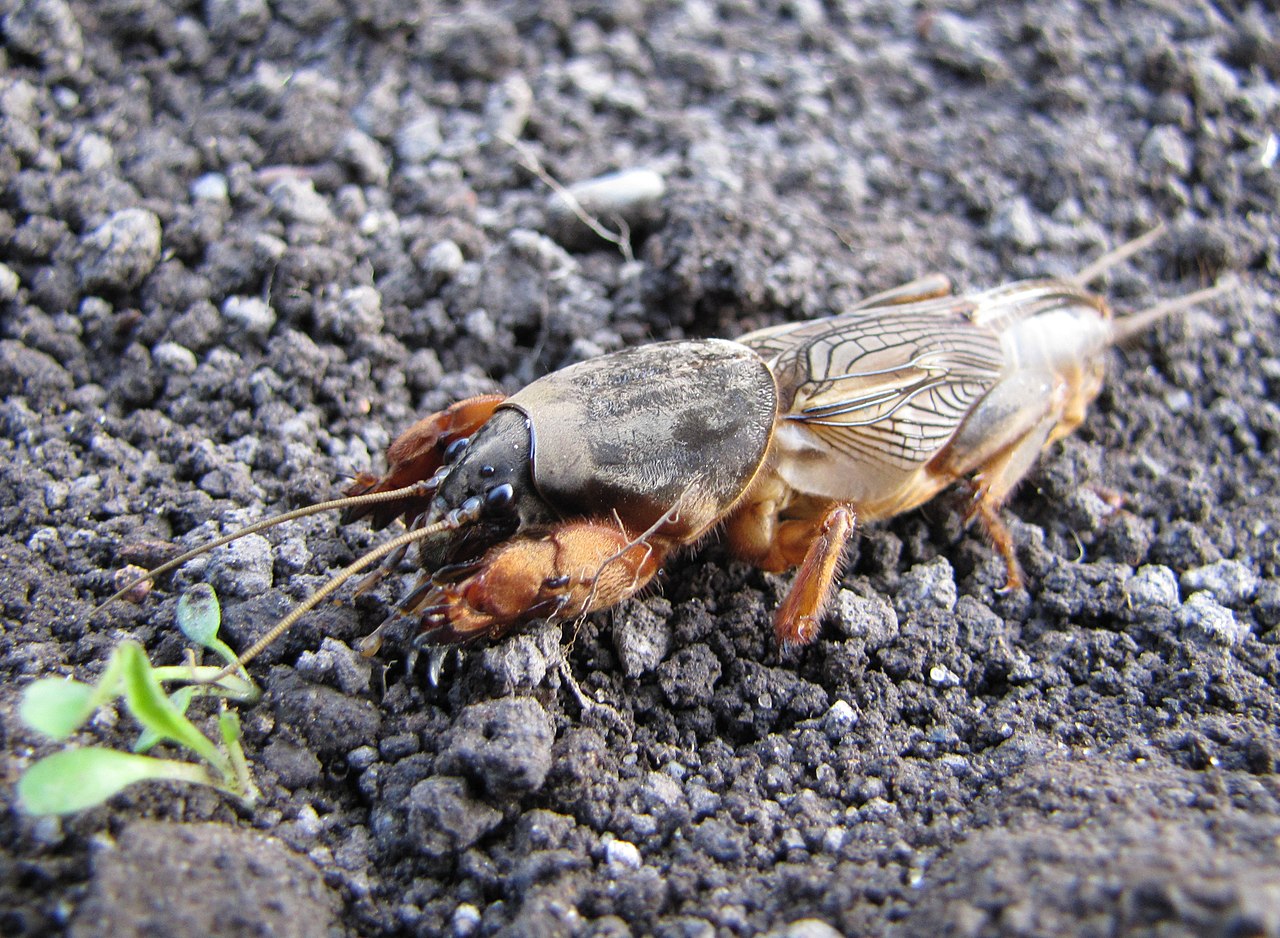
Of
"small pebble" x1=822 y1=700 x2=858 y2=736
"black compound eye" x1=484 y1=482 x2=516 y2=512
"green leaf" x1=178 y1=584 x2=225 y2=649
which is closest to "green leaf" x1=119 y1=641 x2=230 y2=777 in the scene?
"green leaf" x1=178 y1=584 x2=225 y2=649

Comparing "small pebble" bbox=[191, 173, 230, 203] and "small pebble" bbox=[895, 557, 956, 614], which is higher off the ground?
"small pebble" bbox=[191, 173, 230, 203]

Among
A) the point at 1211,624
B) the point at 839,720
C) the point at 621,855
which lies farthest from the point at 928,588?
the point at 621,855

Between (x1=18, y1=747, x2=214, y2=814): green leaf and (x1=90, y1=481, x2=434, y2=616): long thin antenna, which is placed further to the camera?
(x1=90, y1=481, x2=434, y2=616): long thin antenna

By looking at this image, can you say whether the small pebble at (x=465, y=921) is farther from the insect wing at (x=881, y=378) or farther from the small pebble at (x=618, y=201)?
the small pebble at (x=618, y=201)

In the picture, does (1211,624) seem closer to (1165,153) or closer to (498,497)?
(498,497)

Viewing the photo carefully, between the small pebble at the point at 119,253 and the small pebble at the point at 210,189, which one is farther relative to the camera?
the small pebble at the point at 210,189

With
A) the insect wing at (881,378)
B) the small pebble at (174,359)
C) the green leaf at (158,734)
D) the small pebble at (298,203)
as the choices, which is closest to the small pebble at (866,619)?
the insect wing at (881,378)

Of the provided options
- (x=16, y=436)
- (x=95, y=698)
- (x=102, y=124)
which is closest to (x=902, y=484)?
(x=95, y=698)

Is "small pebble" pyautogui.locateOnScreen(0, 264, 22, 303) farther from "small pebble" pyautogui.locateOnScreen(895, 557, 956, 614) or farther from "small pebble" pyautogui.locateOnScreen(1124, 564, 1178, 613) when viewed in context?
"small pebble" pyautogui.locateOnScreen(1124, 564, 1178, 613)
